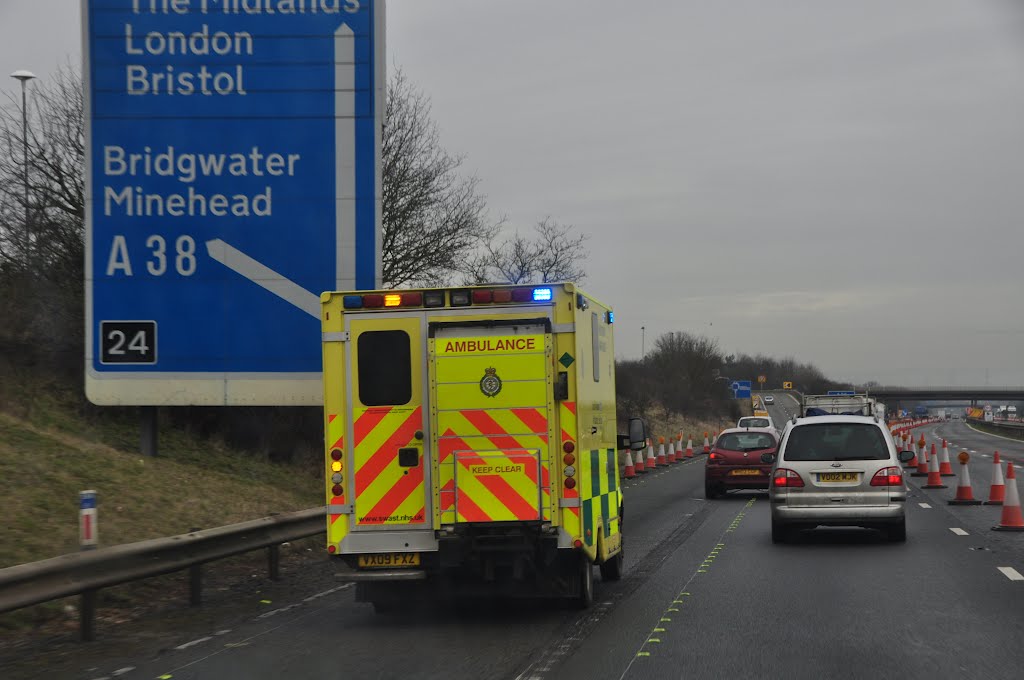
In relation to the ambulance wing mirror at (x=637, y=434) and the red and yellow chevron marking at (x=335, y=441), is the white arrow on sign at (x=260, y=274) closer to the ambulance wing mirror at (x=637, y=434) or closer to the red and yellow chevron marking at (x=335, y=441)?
the ambulance wing mirror at (x=637, y=434)

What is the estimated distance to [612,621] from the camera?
10.1 metres

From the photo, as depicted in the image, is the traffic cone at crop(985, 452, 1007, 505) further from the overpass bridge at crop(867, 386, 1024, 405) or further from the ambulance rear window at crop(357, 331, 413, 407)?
the overpass bridge at crop(867, 386, 1024, 405)

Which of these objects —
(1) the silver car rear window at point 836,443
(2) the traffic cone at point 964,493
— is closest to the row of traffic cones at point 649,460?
(2) the traffic cone at point 964,493

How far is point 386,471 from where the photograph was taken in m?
10.4

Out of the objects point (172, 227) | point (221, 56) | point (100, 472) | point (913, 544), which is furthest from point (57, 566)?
point (913, 544)

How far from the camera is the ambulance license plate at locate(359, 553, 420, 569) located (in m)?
10.3

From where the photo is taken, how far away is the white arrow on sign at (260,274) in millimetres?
16422

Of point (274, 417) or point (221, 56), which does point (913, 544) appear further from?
point (274, 417)

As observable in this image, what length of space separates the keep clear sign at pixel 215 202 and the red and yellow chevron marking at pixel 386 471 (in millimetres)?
6090

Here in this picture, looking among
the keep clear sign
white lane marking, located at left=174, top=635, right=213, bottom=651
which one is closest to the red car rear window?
the keep clear sign

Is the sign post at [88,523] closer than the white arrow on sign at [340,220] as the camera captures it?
Yes

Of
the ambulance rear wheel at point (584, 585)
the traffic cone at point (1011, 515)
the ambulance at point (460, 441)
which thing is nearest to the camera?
the ambulance at point (460, 441)

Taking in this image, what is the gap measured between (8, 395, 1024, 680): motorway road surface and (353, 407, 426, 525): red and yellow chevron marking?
0.92 metres

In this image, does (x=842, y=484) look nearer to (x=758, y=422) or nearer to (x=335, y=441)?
(x=335, y=441)
